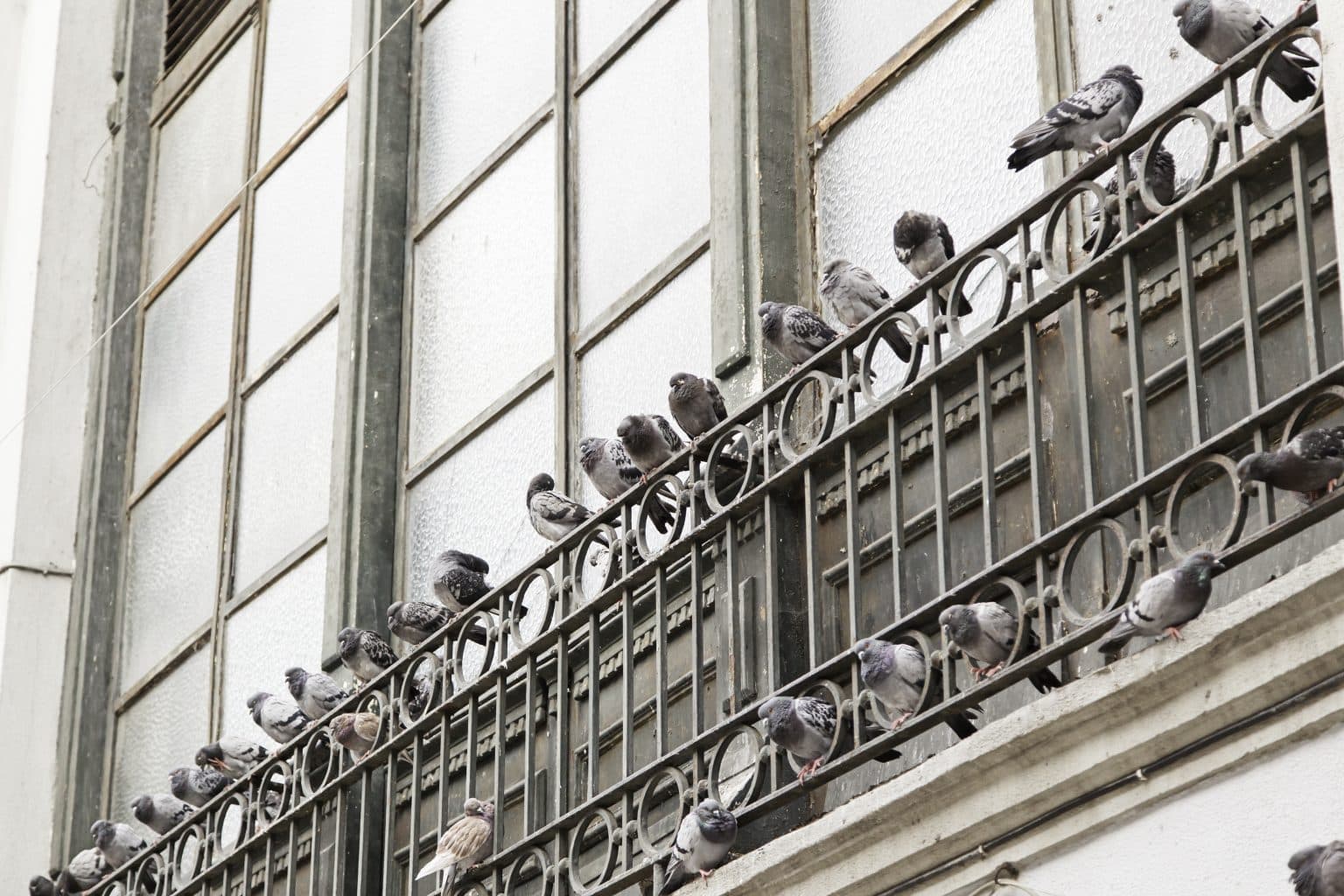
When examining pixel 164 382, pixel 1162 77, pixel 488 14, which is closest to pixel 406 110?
pixel 488 14

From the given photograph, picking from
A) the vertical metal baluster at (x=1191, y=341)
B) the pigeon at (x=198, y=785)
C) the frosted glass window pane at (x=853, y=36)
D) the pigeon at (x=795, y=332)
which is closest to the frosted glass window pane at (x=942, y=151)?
the frosted glass window pane at (x=853, y=36)

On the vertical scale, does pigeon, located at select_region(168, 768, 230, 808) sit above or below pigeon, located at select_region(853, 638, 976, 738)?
above

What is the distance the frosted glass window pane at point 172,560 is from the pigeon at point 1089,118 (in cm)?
579

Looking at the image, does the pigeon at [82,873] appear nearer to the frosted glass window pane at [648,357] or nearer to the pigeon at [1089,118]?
the frosted glass window pane at [648,357]

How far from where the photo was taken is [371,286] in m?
10.9

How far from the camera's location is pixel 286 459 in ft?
37.4

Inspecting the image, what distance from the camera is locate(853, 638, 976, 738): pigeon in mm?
6219

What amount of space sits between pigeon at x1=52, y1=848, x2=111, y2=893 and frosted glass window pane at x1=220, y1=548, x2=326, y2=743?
0.76 m

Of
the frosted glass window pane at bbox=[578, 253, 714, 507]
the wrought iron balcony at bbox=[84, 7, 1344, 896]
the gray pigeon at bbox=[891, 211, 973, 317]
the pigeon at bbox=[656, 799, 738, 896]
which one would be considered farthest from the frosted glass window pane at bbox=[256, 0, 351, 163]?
the pigeon at bbox=[656, 799, 738, 896]

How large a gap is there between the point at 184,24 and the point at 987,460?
28.0ft

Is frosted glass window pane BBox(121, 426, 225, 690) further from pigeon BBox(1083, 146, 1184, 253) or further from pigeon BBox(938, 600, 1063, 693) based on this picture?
pigeon BBox(1083, 146, 1184, 253)

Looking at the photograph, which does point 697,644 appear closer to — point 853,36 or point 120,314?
point 853,36

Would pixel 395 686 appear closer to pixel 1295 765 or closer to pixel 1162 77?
pixel 1162 77

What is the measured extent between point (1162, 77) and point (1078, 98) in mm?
546
